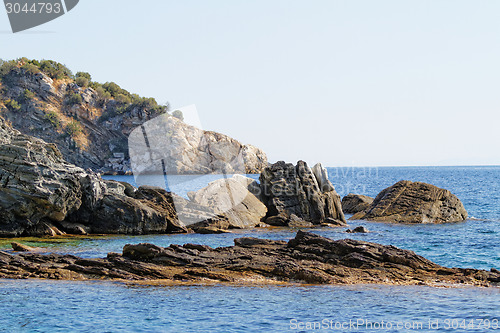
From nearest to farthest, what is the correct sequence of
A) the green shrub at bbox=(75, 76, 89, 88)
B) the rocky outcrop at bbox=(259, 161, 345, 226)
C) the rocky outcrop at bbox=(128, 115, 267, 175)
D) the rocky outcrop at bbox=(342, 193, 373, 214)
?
the rocky outcrop at bbox=(259, 161, 345, 226) → the rocky outcrop at bbox=(342, 193, 373, 214) → the rocky outcrop at bbox=(128, 115, 267, 175) → the green shrub at bbox=(75, 76, 89, 88)

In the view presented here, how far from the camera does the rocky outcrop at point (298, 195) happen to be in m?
40.8

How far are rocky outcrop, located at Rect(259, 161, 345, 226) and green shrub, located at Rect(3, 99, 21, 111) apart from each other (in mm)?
118103

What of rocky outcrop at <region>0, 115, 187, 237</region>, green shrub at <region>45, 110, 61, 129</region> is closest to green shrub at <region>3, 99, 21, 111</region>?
green shrub at <region>45, 110, 61, 129</region>

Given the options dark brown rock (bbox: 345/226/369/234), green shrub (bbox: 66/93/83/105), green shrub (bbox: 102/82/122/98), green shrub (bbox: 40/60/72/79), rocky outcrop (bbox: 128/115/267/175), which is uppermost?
green shrub (bbox: 40/60/72/79)

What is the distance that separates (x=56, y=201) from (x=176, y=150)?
11242 cm

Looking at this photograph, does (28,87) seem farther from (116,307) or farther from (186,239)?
(116,307)

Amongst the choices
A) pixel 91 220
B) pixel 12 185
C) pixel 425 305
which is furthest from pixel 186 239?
pixel 425 305

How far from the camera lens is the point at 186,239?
3112 cm

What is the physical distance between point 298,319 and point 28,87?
149 meters

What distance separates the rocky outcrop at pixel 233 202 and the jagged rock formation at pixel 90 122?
319ft

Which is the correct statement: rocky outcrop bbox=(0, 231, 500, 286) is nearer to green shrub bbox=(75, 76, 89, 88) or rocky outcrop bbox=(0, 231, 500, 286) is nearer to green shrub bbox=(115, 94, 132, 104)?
green shrub bbox=(115, 94, 132, 104)

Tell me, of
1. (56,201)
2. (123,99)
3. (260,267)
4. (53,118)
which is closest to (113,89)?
(123,99)

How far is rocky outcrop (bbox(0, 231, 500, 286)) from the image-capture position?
18219 millimetres

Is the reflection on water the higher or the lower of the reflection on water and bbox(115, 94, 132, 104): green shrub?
the lower
